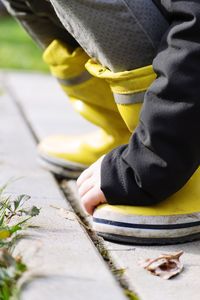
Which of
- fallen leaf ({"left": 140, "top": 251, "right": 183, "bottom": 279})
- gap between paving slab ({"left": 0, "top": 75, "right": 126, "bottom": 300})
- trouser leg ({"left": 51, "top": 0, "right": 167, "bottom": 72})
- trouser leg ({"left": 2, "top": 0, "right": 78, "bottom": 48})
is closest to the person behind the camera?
gap between paving slab ({"left": 0, "top": 75, "right": 126, "bottom": 300})

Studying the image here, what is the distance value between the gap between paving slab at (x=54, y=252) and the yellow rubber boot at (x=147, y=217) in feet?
0.23

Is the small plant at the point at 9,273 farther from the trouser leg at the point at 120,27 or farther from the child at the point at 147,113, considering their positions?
the trouser leg at the point at 120,27

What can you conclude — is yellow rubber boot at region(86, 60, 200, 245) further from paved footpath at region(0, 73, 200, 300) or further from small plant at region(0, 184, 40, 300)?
small plant at region(0, 184, 40, 300)

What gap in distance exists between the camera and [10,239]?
1541 mm

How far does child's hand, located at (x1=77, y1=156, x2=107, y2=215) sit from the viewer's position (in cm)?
176

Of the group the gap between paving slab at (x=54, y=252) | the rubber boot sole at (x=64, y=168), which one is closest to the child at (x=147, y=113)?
the gap between paving slab at (x=54, y=252)

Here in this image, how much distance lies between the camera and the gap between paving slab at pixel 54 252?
130 cm

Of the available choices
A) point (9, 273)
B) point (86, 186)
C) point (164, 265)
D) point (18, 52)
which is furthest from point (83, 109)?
point (18, 52)

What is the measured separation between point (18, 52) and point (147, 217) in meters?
3.93

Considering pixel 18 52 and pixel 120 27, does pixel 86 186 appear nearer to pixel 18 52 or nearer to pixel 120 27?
pixel 120 27

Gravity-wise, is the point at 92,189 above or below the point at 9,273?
below

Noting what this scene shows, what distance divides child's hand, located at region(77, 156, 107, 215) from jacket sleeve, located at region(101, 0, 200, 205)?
0.18 ft

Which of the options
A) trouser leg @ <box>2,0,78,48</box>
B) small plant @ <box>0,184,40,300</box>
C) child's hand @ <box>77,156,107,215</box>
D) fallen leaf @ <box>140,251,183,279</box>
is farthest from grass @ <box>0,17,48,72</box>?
fallen leaf @ <box>140,251,183,279</box>

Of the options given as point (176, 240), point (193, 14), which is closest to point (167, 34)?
point (193, 14)
